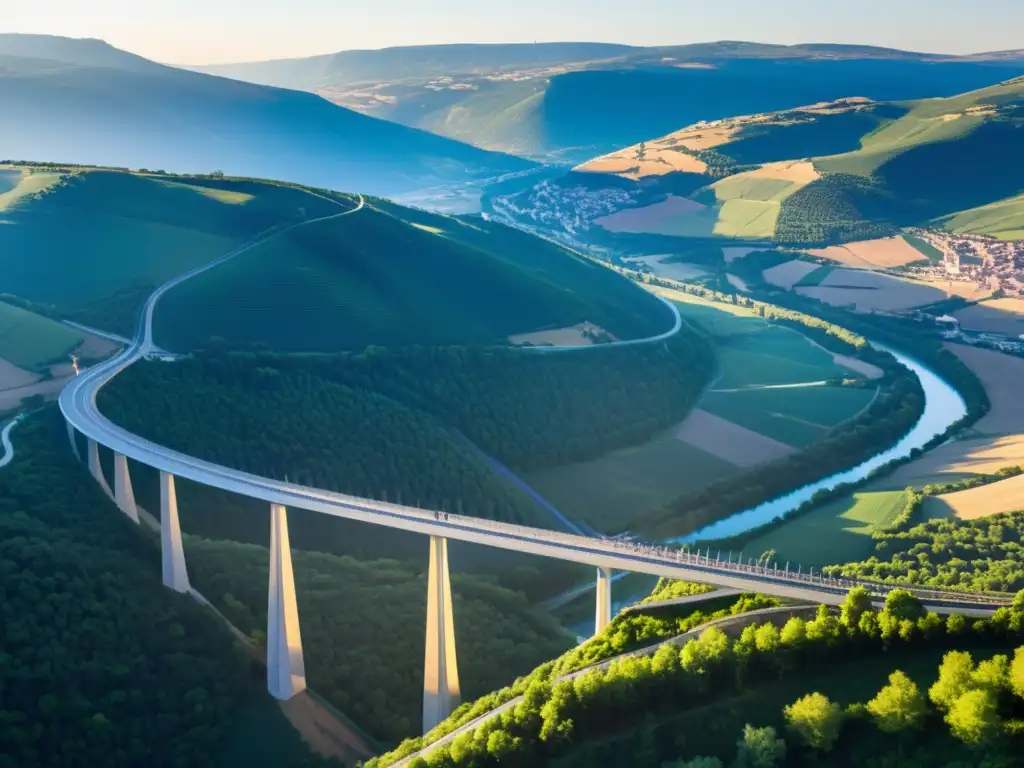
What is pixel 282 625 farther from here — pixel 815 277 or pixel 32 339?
pixel 815 277

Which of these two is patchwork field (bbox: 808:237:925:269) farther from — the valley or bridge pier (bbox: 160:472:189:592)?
bridge pier (bbox: 160:472:189:592)

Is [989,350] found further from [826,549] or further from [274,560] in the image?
[274,560]

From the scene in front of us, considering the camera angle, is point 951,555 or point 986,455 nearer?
point 951,555

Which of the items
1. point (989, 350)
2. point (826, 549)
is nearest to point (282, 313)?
point (826, 549)

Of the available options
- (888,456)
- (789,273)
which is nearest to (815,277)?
(789,273)

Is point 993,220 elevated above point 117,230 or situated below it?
below

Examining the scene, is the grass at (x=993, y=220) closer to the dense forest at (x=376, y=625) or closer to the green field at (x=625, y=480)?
the green field at (x=625, y=480)
